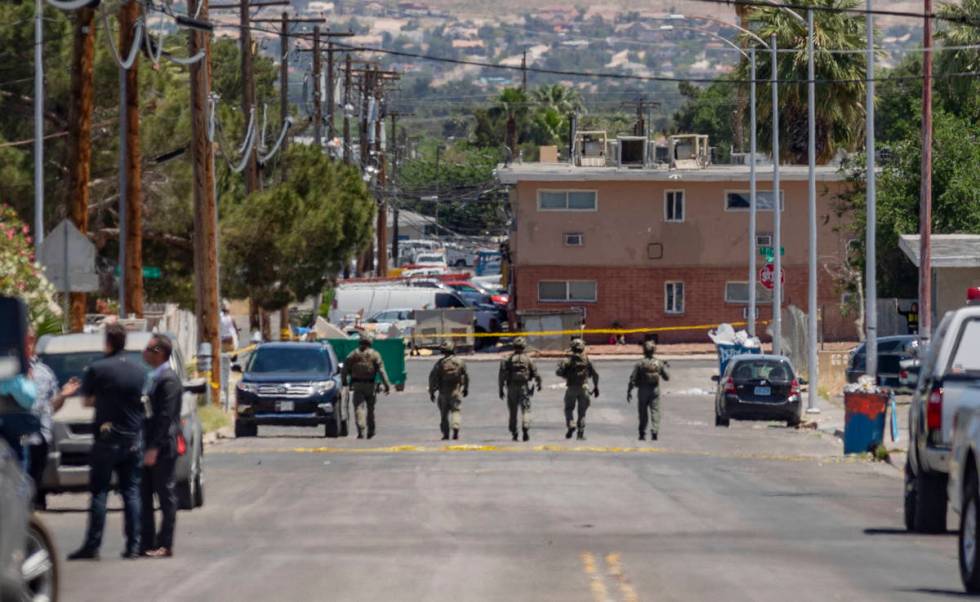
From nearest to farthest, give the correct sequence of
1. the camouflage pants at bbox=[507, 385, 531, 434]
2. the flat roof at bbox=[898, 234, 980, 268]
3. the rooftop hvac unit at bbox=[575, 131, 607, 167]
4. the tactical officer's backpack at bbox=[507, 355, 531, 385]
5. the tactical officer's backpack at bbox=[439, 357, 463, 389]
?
the tactical officer's backpack at bbox=[507, 355, 531, 385]
the camouflage pants at bbox=[507, 385, 531, 434]
the tactical officer's backpack at bbox=[439, 357, 463, 389]
the flat roof at bbox=[898, 234, 980, 268]
the rooftop hvac unit at bbox=[575, 131, 607, 167]

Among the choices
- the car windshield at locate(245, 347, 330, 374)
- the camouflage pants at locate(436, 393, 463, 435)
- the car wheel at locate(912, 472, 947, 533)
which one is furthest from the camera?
the car windshield at locate(245, 347, 330, 374)

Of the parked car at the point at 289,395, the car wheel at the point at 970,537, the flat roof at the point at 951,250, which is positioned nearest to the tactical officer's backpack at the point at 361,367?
the parked car at the point at 289,395

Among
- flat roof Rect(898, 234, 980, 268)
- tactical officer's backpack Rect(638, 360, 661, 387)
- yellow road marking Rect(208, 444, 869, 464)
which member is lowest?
yellow road marking Rect(208, 444, 869, 464)

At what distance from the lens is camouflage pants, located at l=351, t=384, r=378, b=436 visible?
107ft

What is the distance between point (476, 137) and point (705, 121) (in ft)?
110

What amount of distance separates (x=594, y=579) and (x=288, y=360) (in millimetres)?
20654

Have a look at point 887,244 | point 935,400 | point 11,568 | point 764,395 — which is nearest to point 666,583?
point 935,400

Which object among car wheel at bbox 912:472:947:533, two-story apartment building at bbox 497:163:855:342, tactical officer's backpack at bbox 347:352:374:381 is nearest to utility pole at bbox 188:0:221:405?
tactical officer's backpack at bbox 347:352:374:381

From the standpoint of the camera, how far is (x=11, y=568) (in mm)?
9031

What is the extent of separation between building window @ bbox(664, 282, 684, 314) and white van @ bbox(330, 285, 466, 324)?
8620mm

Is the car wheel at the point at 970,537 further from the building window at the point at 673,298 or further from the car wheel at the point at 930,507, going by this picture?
the building window at the point at 673,298

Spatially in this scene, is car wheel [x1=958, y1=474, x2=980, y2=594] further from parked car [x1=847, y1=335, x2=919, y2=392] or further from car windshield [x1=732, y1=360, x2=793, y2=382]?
parked car [x1=847, y1=335, x2=919, y2=392]

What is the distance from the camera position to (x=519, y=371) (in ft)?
102

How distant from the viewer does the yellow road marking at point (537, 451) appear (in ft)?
94.7
